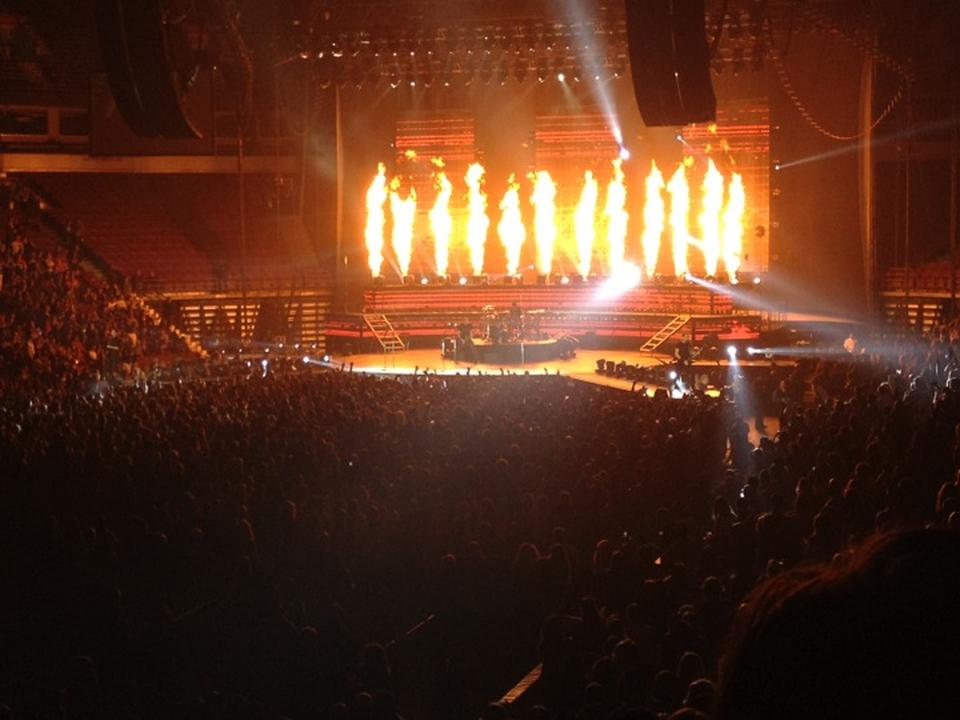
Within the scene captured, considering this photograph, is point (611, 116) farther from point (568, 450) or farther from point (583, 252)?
point (568, 450)

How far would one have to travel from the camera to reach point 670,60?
10.6 m

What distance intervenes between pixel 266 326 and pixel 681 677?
2627 centimetres

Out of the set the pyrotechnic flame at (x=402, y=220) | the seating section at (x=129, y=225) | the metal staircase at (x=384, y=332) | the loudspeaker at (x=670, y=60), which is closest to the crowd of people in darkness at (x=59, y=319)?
the seating section at (x=129, y=225)

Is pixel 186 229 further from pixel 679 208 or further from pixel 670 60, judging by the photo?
pixel 670 60

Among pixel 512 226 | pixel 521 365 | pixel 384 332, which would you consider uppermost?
pixel 512 226

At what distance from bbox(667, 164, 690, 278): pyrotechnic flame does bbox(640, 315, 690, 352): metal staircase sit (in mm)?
3733

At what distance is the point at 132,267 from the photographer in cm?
2961

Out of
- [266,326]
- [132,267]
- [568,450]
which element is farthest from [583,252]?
[568,450]

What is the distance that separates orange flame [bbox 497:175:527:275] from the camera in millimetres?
33250

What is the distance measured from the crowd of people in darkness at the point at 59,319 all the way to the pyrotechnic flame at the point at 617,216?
13.0m

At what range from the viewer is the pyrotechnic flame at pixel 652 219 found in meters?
32.1

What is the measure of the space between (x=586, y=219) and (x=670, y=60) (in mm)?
22891

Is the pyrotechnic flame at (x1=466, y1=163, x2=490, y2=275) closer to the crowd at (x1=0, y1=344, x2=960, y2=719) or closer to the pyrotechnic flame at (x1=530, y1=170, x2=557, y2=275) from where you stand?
the pyrotechnic flame at (x1=530, y1=170, x2=557, y2=275)

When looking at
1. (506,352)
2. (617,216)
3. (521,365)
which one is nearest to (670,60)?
(521,365)
